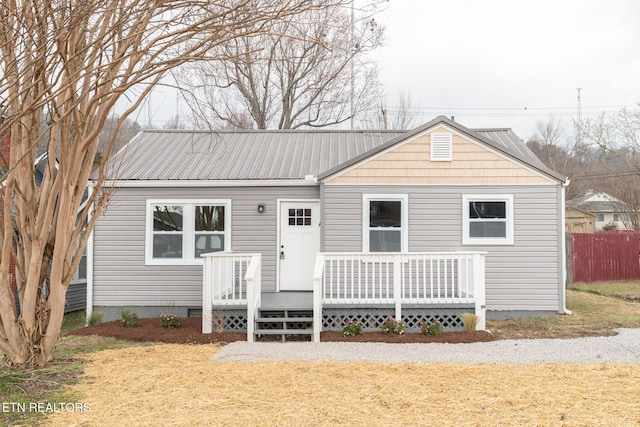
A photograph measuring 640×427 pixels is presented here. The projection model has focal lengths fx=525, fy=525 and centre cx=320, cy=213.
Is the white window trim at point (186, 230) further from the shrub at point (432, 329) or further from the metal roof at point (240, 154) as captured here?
the shrub at point (432, 329)

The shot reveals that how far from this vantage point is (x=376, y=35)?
16219mm

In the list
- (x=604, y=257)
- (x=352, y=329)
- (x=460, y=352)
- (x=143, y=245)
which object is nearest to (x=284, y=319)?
(x=352, y=329)

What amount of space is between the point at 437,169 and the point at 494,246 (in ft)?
6.51

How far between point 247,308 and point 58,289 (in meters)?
3.36

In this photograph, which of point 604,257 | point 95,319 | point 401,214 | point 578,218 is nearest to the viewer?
point 95,319

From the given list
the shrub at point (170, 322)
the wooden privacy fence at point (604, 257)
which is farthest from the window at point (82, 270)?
the wooden privacy fence at point (604, 257)

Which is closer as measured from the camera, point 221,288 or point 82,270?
point 221,288

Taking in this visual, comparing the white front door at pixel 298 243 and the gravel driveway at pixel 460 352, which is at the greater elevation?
the white front door at pixel 298 243

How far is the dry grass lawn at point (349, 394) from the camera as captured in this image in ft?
16.0

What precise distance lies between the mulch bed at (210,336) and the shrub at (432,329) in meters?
0.10

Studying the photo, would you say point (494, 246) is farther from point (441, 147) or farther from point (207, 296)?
point (207, 296)

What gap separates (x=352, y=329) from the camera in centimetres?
901

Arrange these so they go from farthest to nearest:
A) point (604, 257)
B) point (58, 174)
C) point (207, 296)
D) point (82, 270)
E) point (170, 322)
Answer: point (604, 257), point (82, 270), point (170, 322), point (207, 296), point (58, 174)

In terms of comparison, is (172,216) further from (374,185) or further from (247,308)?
(374,185)
